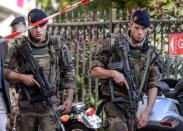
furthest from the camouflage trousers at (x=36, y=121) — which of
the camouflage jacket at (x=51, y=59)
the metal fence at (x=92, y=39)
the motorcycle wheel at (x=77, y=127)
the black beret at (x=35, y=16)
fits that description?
the metal fence at (x=92, y=39)

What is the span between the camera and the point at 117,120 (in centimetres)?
574

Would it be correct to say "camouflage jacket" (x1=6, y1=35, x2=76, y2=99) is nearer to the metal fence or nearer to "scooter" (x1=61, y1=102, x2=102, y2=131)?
→ "scooter" (x1=61, y1=102, x2=102, y2=131)

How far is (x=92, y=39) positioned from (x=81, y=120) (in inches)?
74.3

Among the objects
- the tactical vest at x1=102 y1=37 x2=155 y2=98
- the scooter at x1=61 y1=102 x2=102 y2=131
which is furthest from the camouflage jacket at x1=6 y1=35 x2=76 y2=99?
the scooter at x1=61 y1=102 x2=102 y2=131

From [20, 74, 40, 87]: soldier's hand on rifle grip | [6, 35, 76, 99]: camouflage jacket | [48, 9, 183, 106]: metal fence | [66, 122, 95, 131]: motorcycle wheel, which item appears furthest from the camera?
[48, 9, 183, 106]: metal fence

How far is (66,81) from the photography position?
6.03m

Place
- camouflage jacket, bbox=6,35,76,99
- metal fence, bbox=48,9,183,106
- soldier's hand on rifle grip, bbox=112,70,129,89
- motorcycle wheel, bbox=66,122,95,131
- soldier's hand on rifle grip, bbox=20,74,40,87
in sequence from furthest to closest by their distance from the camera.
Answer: metal fence, bbox=48,9,183,106 → motorcycle wheel, bbox=66,122,95,131 → camouflage jacket, bbox=6,35,76,99 → soldier's hand on rifle grip, bbox=20,74,40,87 → soldier's hand on rifle grip, bbox=112,70,129,89

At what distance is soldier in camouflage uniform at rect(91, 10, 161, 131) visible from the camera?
5.73 metres

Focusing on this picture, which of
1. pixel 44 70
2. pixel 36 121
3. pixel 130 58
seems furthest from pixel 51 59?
pixel 130 58

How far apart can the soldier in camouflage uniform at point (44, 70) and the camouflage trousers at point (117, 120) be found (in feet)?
1.31

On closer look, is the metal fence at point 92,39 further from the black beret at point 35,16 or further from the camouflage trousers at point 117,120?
the black beret at point 35,16

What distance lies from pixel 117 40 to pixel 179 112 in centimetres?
135

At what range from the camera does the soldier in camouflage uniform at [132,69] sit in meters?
5.73

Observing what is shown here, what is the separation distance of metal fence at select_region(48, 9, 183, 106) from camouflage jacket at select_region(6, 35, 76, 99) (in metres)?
3.41
